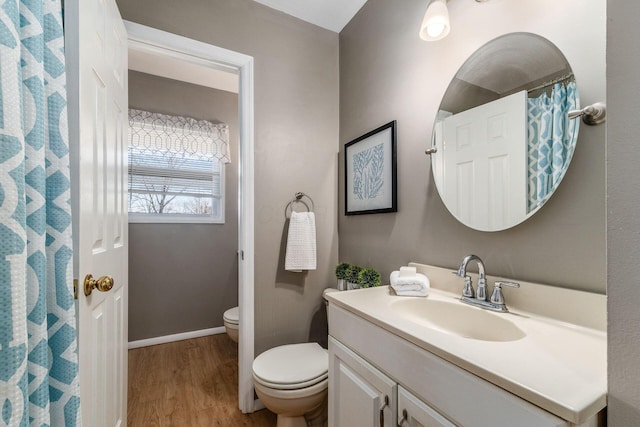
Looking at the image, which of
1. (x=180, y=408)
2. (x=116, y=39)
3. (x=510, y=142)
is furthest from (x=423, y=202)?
(x=180, y=408)

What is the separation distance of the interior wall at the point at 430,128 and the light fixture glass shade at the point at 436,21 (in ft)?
0.35

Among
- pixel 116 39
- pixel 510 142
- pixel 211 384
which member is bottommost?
pixel 211 384

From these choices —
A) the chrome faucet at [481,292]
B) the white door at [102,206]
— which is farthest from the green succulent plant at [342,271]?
the white door at [102,206]

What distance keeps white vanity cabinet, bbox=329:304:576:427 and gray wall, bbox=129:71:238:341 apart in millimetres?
1985

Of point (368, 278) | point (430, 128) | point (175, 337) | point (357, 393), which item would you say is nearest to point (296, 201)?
point (368, 278)

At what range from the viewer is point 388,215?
1559 millimetres

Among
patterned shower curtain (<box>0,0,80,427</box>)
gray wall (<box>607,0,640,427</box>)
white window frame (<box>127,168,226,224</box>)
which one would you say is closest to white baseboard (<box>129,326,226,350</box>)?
white window frame (<box>127,168,226,224</box>)

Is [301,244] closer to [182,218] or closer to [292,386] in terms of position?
[292,386]

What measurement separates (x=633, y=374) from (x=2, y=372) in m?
1.07

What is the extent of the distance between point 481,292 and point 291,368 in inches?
37.4

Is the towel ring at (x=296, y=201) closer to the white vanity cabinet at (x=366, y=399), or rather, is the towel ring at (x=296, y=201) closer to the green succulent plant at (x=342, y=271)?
the green succulent plant at (x=342, y=271)

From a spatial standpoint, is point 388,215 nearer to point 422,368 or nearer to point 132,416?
point 422,368

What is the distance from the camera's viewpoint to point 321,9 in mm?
1832

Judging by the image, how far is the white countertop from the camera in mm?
475
